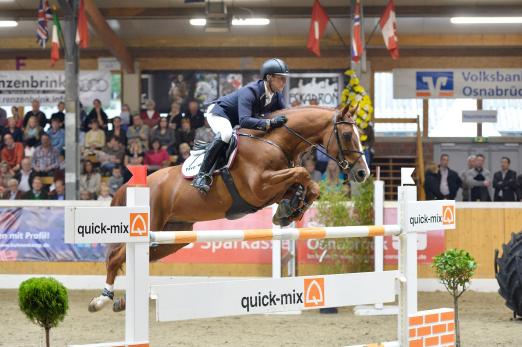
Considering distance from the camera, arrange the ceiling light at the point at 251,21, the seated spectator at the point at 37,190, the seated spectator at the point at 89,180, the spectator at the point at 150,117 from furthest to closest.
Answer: the spectator at the point at 150,117, the ceiling light at the point at 251,21, the seated spectator at the point at 89,180, the seated spectator at the point at 37,190

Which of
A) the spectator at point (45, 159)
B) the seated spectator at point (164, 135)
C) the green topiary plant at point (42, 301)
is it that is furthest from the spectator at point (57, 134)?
the green topiary plant at point (42, 301)

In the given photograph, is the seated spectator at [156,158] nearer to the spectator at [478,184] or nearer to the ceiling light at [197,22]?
the ceiling light at [197,22]

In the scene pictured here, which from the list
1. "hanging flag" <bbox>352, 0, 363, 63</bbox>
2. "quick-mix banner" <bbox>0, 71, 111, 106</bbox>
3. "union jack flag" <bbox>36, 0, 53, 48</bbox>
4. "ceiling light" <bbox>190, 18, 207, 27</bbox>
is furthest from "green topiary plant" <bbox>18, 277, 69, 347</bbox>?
"quick-mix banner" <bbox>0, 71, 111, 106</bbox>

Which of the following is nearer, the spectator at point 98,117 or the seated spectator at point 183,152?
the seated spectator at point 183,152

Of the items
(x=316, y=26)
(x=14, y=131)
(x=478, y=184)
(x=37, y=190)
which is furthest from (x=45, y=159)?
(x=478, y=184)

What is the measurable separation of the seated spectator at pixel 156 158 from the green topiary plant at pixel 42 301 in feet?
31.2

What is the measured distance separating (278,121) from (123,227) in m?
2.05

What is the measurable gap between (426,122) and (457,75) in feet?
4.16

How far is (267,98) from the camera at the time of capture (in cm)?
596

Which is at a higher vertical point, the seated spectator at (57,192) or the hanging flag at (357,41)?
the hanging flag at (357,41)

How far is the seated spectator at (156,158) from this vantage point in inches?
548

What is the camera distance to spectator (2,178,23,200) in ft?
42.7

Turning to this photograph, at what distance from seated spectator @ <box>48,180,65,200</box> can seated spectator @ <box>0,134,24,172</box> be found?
1.96 m

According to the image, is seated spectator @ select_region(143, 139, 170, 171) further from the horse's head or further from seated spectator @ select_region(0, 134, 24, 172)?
the horse's head
